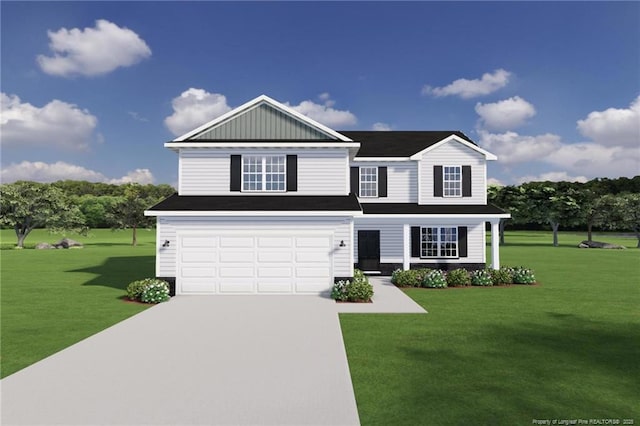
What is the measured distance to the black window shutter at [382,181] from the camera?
914 inches

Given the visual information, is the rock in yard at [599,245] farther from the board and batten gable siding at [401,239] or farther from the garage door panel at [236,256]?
the garage door panel at [236,256]

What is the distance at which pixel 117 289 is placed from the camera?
18.3m

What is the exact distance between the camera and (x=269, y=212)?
655 inches

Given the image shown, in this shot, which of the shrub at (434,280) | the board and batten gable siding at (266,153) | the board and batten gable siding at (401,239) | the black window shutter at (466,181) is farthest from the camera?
the black window shutter at (466,181)

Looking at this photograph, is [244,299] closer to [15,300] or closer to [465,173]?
[15,300]

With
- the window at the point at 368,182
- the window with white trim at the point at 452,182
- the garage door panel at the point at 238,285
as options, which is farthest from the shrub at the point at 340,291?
the window with white trim at the point at 452,182

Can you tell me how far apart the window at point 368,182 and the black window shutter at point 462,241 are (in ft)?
17.5

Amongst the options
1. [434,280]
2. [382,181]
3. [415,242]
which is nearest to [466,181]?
[415,242]

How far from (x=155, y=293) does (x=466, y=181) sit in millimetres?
17173

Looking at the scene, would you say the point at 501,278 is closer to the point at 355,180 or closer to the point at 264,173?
the point at 355,180

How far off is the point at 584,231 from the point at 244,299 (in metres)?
89.8

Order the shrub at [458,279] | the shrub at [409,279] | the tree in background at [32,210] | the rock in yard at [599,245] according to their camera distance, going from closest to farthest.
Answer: the shrub at [458,279]
the shrub at [409,279]
the tree in background at [32,210]
the rock in yard at [599,245]

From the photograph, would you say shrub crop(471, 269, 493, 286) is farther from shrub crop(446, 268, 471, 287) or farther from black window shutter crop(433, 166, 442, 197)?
black window shutter crop(433, 166, 442, 197)

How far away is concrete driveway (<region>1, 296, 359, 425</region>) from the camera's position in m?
6.41
